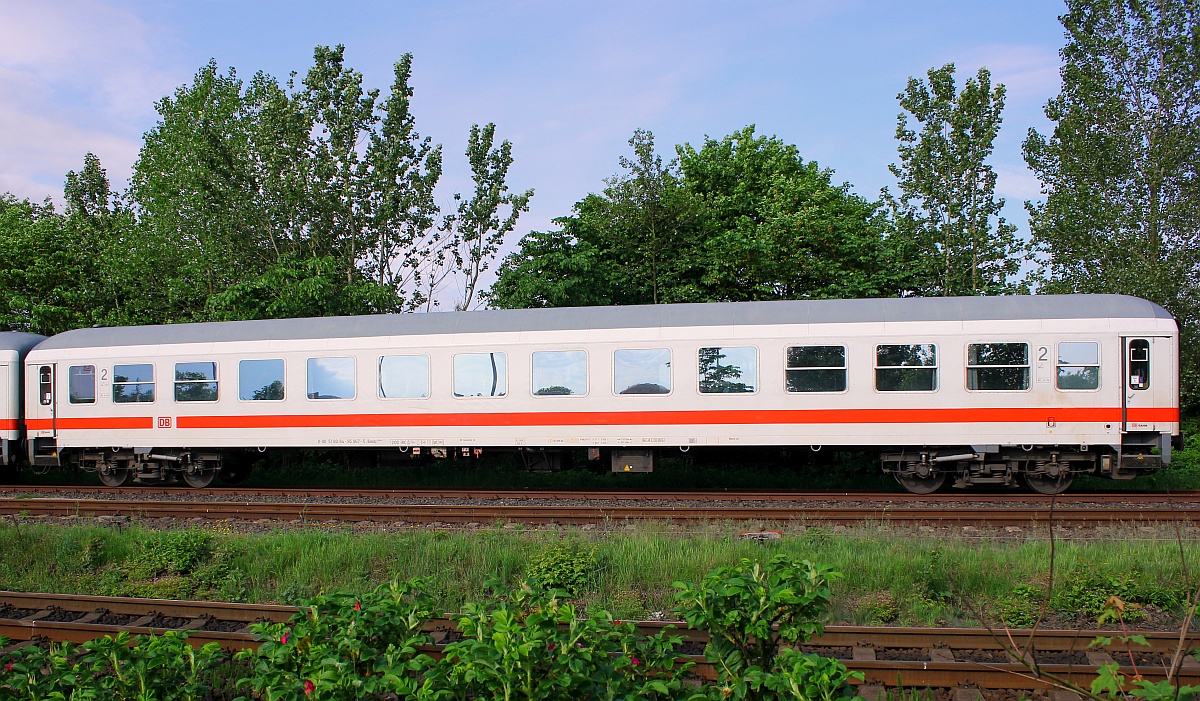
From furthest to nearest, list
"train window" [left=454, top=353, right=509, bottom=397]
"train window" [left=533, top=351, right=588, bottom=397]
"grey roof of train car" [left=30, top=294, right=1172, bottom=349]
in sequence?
"train window" [left=454, top=353, right=509, bottom=397] < "train window" [left=533, top=351, right=588, bottom=397] < "grey roof of train car" [left=30, top=294, right=1172, bottom=349]

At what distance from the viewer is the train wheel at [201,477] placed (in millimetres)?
14977

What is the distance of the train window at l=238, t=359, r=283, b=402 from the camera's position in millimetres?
13930

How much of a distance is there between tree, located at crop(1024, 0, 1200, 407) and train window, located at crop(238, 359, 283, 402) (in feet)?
51.8

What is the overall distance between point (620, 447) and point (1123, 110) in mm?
12914

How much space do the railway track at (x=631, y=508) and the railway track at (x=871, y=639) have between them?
3.84 meters

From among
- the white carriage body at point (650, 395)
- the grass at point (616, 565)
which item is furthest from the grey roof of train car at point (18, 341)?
the grass at point (616, 565)

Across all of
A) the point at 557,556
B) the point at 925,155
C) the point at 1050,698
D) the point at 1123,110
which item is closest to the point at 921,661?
the point at 1050,698

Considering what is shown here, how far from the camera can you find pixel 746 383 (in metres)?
12.5

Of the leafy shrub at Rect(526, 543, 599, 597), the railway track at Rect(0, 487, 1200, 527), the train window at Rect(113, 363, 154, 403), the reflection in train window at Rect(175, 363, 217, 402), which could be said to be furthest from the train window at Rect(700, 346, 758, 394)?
the train window at Rect(113, 363, 154, 403)

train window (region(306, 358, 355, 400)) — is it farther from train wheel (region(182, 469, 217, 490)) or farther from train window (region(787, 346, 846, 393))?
train window (region(787, 346, 846, 393))

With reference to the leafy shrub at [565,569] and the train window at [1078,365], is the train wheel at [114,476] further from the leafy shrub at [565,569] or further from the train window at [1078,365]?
the train window at [1078,365]

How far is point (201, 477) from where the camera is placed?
1506 cm

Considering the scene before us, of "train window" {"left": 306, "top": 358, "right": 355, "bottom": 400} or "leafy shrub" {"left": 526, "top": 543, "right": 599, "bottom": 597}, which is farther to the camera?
"train window" {"left": 306, "top": 358, "right": 355, "bottom": 400}

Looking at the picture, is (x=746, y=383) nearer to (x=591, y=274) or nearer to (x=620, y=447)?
(x=620, y=447)
